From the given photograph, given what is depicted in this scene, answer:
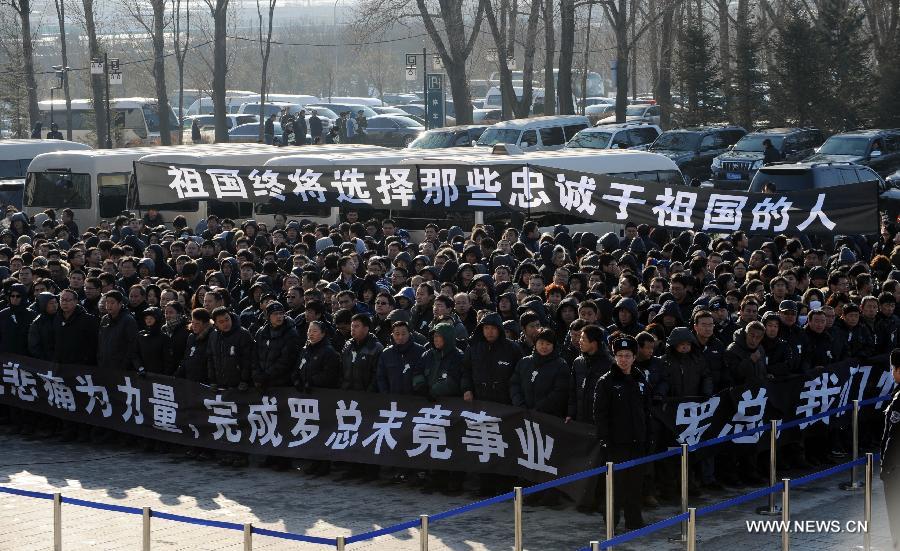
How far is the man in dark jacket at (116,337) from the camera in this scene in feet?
47.0

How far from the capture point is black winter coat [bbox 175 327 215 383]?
13680 mm

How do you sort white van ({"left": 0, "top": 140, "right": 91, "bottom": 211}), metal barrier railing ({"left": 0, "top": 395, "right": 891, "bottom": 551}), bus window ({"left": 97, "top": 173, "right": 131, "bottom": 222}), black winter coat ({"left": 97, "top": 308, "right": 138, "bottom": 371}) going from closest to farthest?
metal barrier railing ({"left": 0, "top": 395, "right": 891, "bottom": 551})
black winter coat ({"left": 97, "top": 308, "right": 138, "bottom": 371})
bus window ({"left": 97, "top": 173, "right": 131, "bottom": 222})
white van ({"left": 0, "top": 140, "right": 91, "bottom": 211})

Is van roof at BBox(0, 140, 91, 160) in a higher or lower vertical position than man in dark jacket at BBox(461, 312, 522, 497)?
higher

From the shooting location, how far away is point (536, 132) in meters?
41.0

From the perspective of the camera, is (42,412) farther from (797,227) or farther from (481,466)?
(797,227)

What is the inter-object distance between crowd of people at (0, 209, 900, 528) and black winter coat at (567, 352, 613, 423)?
0.7 inches

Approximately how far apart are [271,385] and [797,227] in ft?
24.4

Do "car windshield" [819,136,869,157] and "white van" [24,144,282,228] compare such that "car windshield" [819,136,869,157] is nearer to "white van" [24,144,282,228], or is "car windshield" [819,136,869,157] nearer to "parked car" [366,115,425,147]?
"white van" [24,144,282,228]

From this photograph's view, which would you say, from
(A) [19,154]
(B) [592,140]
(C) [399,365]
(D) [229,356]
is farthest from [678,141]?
(C) [399,365]

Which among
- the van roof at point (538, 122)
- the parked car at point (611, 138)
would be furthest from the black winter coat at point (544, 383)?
the van roof at point (538, 122)

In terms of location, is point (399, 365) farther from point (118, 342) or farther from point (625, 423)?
point (118, 342)

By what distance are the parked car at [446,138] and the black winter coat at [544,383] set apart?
28.9 meters

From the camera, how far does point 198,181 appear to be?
80.1ft

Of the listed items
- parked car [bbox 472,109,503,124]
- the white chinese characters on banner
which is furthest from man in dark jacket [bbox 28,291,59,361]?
parked car [bbox 472,109,503,124]
